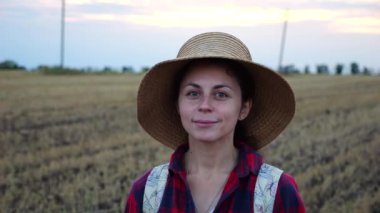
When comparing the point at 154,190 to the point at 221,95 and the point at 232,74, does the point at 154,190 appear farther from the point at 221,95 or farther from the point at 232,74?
the point at 232,74

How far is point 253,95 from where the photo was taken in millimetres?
2568

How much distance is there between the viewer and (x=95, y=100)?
15.3 metres

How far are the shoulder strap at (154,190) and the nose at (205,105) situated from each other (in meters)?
0.27

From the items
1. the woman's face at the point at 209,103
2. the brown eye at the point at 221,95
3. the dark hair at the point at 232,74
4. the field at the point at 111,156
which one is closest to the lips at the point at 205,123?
the woman's face at the point at 209,103

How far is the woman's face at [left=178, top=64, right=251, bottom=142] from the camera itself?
2252 mm

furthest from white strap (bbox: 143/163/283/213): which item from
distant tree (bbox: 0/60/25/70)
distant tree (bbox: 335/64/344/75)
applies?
distant tree (bbox: 335/64/344/75)

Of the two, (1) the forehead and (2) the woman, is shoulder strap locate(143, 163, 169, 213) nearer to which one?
(2) the woman

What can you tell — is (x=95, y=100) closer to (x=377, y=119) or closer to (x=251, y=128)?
(x=377, y=119)

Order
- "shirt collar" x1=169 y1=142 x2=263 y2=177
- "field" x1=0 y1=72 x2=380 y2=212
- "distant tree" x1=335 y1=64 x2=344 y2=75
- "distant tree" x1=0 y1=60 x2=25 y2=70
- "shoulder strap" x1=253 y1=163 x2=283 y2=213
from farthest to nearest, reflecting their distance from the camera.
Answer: "distant tree" x1=335 y1=64 x2=344 y2=75, "distant tree" x1=0 y1=60 x2=25 y2=70, "field" x1=0 y1=72 x2=380 y2=212, "shirt collar" x1=169 y1=142 x2=263 y2=177, "shoulder strap" x1=253 y1=163 x2=283 y2=213

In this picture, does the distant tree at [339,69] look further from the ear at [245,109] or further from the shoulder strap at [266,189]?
the shoulder strap at [266,189]

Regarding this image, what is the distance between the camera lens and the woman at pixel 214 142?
2.18 meters

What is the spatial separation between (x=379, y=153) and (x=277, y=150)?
142cm

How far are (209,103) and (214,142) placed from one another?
17 centimetres

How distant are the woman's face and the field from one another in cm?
350
